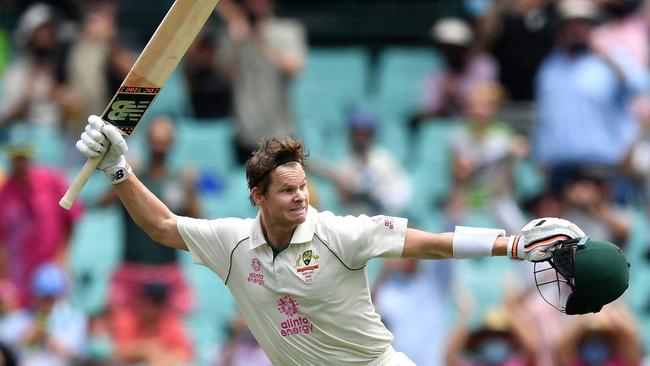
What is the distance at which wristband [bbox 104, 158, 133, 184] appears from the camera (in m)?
7.03

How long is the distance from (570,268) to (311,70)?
678 cm

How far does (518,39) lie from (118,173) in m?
5.62

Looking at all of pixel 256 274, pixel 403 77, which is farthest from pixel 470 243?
pixel 403 77

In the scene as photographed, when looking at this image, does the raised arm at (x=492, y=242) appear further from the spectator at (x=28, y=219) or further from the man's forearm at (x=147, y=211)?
the spectator at (x=28, y=219)

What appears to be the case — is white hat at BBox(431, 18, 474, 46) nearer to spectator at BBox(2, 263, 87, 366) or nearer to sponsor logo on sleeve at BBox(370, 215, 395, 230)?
spectator at BBox(2, 263, 87, 366)

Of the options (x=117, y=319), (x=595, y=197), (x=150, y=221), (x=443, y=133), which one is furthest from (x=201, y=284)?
(x=150, y=221)

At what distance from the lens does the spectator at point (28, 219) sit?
11008mm

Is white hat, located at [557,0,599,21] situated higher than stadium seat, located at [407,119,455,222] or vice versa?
white hat, located at [557,0,599,21]

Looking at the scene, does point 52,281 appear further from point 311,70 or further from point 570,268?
point 570,268

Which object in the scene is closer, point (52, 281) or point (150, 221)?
point (150, 221)

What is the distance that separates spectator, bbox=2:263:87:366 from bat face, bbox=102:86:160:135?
11.9 ft

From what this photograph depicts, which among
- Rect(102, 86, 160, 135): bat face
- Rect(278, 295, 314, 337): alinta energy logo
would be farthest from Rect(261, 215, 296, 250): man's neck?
Rect(102, 86, 160, 135): bat face

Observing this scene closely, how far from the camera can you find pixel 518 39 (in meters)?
12.0

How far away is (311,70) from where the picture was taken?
1308 centimetres
